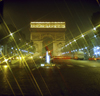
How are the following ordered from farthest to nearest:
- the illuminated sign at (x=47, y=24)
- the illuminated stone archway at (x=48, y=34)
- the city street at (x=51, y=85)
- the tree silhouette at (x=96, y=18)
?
the illuminated sign at (x=47, y=24) → the illuminated stone archway at (x=48, y=34) → the tree silhouette at (x=96, y=18) → the city street at (x=51, y=85)

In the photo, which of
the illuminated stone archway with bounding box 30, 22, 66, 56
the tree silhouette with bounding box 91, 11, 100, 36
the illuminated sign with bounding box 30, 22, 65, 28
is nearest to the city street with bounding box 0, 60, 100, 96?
the tree silhouette with bounding box 91, 11, 100, 36

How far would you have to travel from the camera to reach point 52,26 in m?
117

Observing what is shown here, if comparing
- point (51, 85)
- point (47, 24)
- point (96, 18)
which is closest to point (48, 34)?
point (47, 24)

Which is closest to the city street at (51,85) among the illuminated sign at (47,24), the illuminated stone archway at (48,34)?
the illuminated stone archway at (48,34)

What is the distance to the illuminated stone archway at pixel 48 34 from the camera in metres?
113

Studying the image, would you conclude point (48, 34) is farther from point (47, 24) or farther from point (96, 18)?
point (96, 18)

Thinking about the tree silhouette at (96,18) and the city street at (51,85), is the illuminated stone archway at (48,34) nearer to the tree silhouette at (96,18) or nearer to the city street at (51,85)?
the tree silhouette at (96,18)

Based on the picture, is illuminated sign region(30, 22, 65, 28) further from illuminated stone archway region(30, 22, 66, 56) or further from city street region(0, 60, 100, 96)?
city street region(0, 60, 100, 96)

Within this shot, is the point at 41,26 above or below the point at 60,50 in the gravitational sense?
above

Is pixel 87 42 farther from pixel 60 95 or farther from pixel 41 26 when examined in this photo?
pixel 60 95

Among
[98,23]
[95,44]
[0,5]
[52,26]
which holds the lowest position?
[95,44]

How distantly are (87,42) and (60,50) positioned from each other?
50.4 metres

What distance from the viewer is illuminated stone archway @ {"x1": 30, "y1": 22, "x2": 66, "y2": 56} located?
113 m

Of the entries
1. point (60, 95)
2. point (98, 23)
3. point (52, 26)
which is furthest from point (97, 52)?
point (52, 26)
